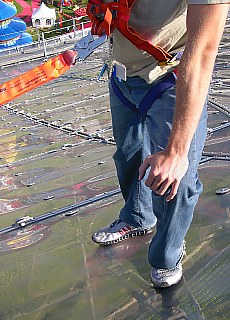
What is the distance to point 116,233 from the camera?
2.14 m

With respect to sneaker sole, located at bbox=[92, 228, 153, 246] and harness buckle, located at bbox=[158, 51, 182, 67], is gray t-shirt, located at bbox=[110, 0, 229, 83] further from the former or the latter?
sneaker sole, located at bbox=[92, 228, 153, 246]

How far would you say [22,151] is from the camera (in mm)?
3477

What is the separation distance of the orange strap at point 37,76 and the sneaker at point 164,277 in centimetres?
83

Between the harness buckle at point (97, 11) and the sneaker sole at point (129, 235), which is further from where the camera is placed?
the sneaker sole at point (129, 235)

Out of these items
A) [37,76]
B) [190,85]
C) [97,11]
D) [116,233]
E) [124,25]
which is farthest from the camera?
[116,233]

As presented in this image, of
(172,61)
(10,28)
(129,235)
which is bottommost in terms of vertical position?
(10,28)

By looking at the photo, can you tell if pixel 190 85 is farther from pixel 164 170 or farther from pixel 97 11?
pixel 97 11

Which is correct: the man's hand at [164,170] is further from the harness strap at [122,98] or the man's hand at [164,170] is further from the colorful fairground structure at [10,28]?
the colorful fairground structure at [10,28]

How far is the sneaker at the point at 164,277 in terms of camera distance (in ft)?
5.98

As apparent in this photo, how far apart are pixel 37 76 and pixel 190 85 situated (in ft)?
2.70

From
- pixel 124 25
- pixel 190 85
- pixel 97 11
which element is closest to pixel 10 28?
pixel 97 11

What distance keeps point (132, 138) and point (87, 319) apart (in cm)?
69

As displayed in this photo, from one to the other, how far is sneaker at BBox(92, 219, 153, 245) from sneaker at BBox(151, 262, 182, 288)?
322mm

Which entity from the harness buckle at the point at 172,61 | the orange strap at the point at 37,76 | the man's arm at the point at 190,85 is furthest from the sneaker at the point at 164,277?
the orange strap at the point at 37,76
